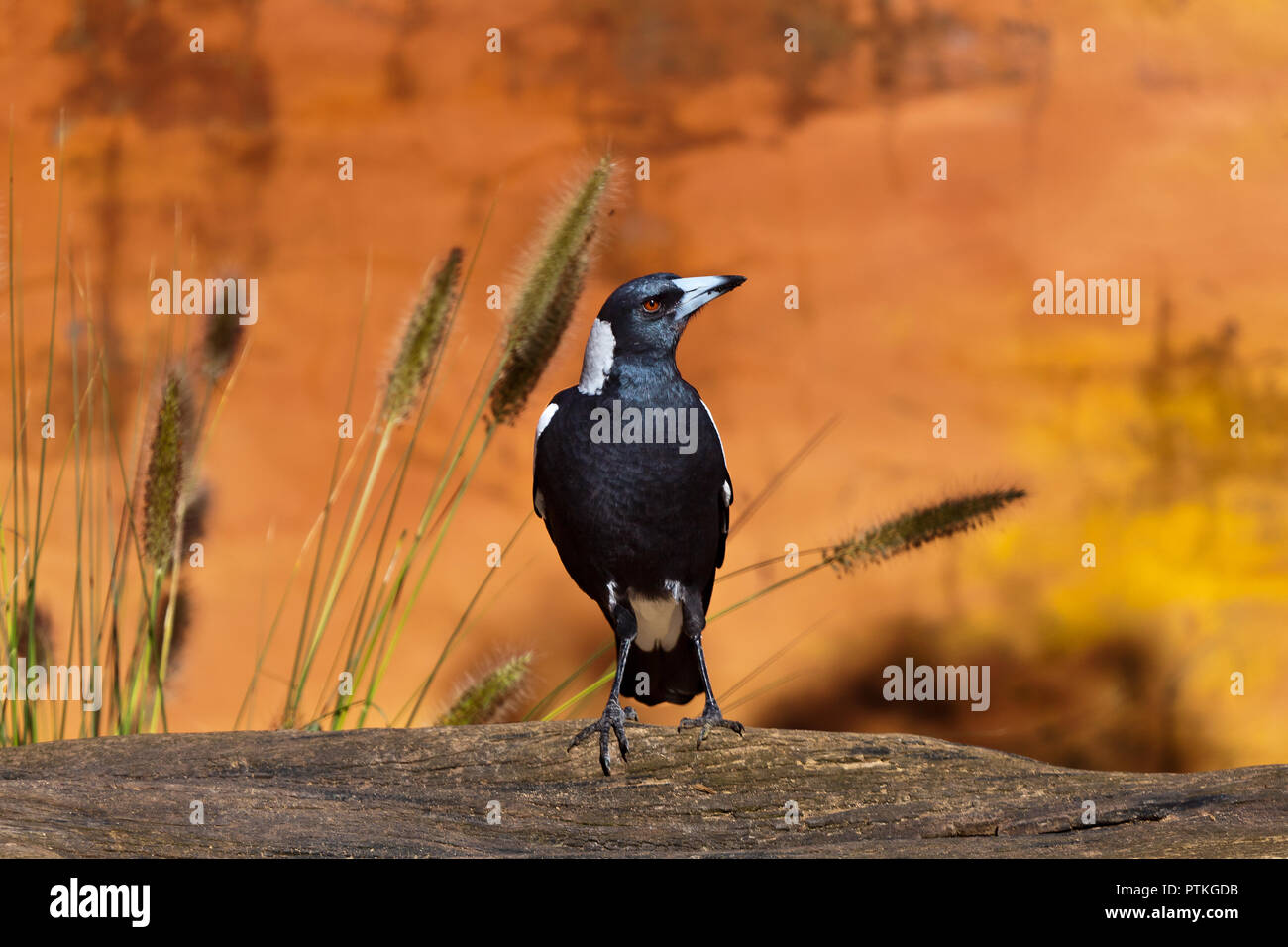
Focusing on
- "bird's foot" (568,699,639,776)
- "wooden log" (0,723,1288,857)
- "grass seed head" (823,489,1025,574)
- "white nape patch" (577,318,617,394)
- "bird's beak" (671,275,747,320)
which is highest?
"bird's beak" (671,275,747,320)

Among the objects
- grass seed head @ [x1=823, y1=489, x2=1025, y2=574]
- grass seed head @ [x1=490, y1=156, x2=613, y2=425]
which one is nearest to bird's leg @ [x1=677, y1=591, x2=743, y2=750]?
grass seed head @ [x1=823, y1=489, x2=1025, y2=574]

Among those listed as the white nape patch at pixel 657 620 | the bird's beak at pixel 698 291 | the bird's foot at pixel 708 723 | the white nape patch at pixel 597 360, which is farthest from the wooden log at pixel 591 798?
the bird's beak at pixel 698 291

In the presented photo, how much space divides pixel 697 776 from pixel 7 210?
208 centimetres

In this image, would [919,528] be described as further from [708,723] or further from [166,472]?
[166,472]

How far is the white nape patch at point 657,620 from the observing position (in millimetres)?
2516

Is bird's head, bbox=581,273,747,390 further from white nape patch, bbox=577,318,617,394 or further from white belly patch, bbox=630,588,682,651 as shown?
white belly patch, bbox=630,588,682,651

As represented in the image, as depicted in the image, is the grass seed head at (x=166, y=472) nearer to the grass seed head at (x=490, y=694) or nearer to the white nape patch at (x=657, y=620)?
the grass seed head at (x=490, y=694)

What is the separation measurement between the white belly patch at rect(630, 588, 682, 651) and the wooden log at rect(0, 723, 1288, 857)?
30 cm

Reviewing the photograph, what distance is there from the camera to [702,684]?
102 inches

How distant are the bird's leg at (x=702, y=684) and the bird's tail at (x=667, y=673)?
2.9 inches

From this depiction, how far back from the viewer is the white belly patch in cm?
253

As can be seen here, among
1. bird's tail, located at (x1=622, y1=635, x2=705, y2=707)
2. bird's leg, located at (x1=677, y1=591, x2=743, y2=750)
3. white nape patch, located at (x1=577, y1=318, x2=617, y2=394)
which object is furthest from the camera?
bird's tail, located at (x1=622, y1=635, x2=705, y2=707)
